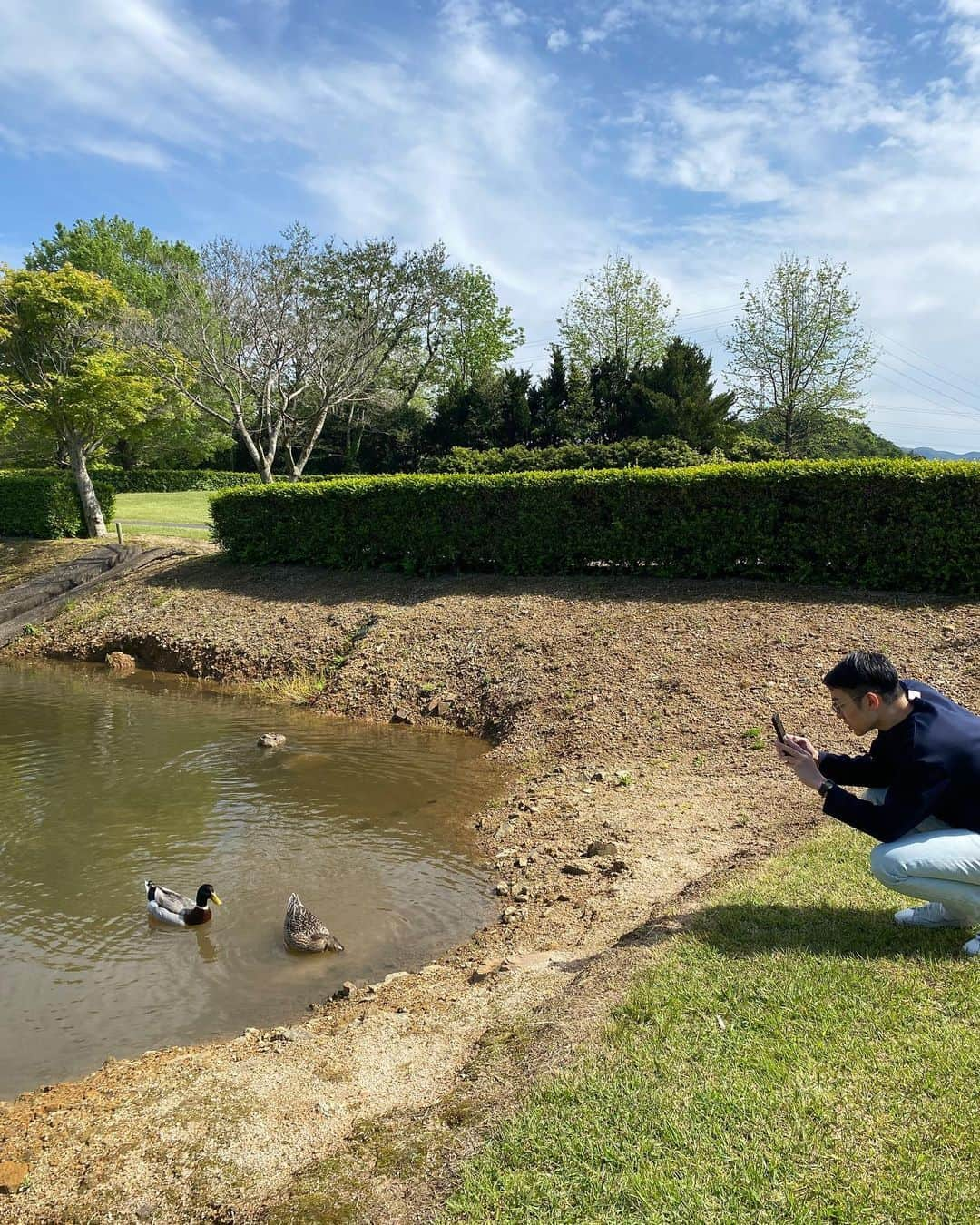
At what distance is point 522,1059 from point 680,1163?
98cm

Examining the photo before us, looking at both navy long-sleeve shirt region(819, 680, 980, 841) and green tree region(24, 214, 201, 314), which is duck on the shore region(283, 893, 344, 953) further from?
green tree region(24, 214, 201, 314)

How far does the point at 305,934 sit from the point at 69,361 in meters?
20.7

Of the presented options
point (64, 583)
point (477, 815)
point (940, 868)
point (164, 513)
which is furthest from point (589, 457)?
point (940, 868)

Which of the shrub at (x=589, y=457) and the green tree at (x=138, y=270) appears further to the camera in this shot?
the green tree at (x=138, y=270)

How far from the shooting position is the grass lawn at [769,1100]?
2836 mm

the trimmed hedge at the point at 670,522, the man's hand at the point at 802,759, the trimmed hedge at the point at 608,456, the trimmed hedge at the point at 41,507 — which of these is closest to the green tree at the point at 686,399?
the trimmed hedge at the point at 608,456

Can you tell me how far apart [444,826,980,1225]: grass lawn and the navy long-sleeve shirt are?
616mm

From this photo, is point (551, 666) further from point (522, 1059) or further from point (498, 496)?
point (522, 1059)

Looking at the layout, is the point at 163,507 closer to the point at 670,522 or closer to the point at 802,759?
the point at 670,522

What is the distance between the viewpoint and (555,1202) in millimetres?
2904

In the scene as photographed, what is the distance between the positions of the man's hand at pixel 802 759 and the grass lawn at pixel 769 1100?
0.78m

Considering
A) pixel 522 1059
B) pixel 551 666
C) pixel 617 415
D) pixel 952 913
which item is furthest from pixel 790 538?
pixel 617 415

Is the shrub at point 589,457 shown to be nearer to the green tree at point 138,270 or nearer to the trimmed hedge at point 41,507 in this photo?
the trimmed hedge at point 41,507

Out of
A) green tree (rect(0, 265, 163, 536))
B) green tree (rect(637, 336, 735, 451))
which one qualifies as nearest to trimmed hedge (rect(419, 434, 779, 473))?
green tree (rect(637, 336, 735, 451))
